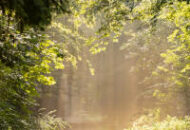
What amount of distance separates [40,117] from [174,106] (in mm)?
11679

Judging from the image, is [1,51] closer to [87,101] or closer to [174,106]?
[174,106]

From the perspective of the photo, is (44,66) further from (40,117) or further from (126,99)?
(126,99)

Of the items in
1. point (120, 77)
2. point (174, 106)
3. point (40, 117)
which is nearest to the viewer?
point (40, 117)

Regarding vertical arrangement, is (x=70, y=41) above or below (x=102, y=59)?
above

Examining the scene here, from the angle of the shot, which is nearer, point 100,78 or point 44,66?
point 44,66


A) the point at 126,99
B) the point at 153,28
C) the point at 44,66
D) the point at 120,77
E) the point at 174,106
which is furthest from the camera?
the point at 120,77

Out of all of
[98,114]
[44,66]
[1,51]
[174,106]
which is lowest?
[98,114]

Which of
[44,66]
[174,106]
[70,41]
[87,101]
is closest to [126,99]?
[87,101]

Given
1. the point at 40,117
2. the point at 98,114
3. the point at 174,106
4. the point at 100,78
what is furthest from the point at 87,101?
the point at 40,117

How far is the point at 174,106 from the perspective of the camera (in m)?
14.7

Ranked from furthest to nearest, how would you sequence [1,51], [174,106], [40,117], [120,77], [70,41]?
1. [120,77]
2. [174,106]
3. [70,41]
4. [40,117]
5. [1,51]

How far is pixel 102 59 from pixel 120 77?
554cm

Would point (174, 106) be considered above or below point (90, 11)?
below

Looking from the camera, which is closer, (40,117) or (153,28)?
(153,28)
